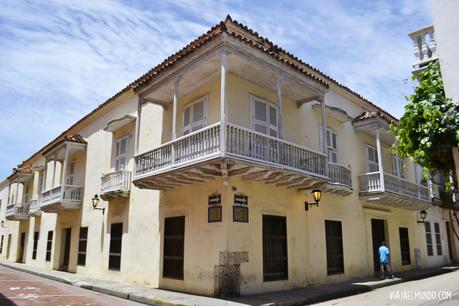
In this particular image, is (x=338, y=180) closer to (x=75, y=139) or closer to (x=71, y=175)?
(x=75, y=139)

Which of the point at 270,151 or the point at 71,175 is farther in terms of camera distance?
the point at 71,175

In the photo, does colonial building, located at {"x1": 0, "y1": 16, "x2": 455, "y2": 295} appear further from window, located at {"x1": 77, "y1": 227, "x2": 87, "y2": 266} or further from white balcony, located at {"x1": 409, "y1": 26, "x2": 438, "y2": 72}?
white balcony, located at {"x1": 409, "y1": 26, "x2": 438, "y2": 72}

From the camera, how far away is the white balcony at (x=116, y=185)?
47.3ft

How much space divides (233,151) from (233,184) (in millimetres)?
1667

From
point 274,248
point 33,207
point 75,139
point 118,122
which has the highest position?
point 75,139

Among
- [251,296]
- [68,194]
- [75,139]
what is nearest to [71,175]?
[68,194]

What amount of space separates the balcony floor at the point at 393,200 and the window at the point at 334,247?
76.6 inches

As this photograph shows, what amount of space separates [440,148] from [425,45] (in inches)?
102

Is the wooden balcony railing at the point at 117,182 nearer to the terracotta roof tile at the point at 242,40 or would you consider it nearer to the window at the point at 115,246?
the window at the point at 115,246

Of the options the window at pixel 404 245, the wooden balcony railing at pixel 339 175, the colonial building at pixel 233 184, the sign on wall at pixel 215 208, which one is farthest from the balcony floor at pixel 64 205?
the window at pixel 404 245

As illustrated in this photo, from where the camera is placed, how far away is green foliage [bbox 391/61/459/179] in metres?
3.16

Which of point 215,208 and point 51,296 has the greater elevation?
point 215,208

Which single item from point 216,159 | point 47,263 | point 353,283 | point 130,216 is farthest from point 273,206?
point 47,263

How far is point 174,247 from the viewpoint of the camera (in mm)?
11789
